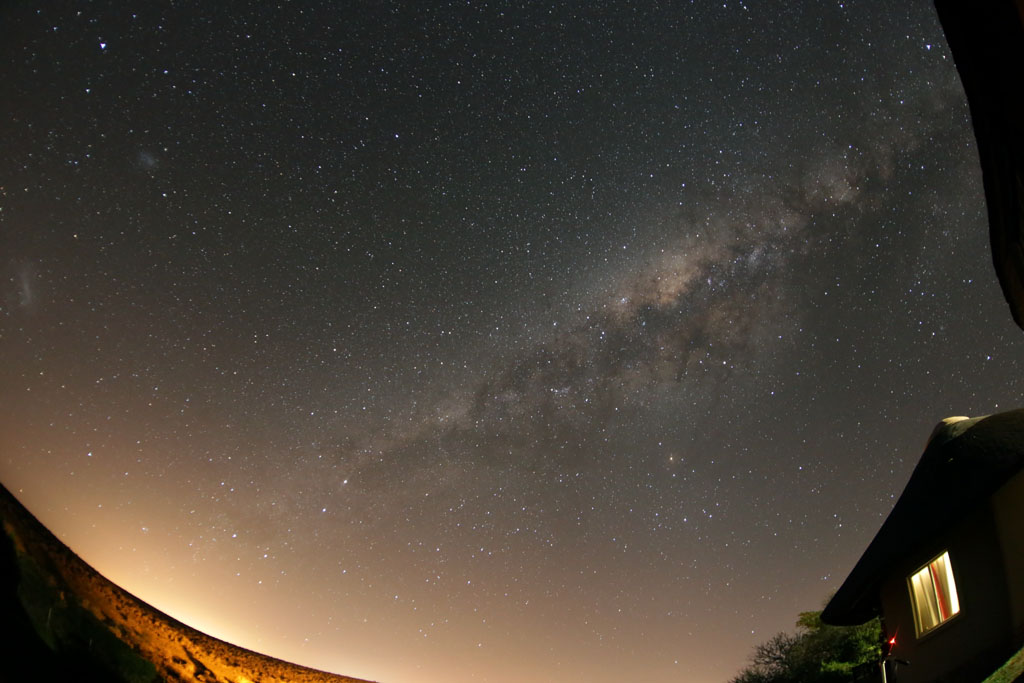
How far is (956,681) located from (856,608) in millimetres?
3853

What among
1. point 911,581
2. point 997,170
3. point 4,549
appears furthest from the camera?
point 911,581

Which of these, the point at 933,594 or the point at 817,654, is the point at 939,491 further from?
the point at 817,654

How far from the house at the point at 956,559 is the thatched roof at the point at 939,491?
22 millimetres

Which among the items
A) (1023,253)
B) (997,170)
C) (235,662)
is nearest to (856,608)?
(1023,253)

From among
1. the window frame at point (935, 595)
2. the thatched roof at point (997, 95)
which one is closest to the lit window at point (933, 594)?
the window frame at point (935, 595)

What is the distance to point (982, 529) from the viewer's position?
9.05 m

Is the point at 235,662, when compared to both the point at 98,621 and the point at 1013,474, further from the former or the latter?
the point at 1013,474

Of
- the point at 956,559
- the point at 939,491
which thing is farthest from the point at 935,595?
the point at 939,491

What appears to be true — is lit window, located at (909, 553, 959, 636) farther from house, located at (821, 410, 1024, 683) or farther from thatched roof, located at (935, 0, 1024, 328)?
thatched roof, located at (935, 0, 1024, 328)

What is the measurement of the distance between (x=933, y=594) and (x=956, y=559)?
43.0 inches

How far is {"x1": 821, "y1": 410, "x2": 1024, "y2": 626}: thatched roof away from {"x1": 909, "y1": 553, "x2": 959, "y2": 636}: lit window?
14.0 inches

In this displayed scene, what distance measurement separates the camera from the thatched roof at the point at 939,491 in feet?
29.5

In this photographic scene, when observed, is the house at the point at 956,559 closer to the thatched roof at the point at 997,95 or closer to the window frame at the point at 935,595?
the window frame at the point at 935,595

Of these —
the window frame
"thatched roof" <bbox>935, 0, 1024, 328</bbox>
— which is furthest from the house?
"thatched roof" <bbox>935, 0, 1024, 328</bbox>
